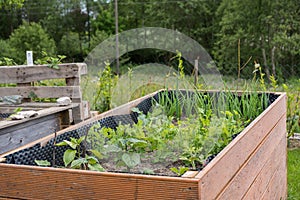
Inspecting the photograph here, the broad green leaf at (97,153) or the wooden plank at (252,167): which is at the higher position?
the broad green leaf at (97,153)

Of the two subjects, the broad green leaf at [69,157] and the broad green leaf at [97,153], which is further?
the broad green leaf at [97,153]

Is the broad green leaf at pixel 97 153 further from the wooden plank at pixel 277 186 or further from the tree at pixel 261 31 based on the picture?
the tree at pixel 261 31

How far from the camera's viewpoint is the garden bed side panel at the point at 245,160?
1389 mm

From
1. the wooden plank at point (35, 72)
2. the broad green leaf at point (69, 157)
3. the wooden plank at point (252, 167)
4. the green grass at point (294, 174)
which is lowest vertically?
the green grass at point (294, 174)

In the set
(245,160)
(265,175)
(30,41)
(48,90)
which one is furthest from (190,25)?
(245,160)

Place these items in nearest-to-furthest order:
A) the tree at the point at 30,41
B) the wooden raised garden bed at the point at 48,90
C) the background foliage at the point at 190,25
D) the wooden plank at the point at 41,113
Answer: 1. the wooden plank at the point at 41,113
2. the wooden raised garden bed at the point at 48,90
3. the background foliage at the point at 190,25
4. the tree at the point at 30,41

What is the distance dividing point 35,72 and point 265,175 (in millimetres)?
2295

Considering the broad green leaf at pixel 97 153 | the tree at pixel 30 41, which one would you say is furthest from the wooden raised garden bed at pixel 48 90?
the tree at pixel 30 41

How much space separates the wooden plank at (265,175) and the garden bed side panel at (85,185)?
27.3 inches

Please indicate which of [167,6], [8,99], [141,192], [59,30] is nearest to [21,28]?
[59,30]

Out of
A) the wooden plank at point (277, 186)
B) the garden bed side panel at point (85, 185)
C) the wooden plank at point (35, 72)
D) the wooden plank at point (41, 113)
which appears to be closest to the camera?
the garden bed side panel at point (85, 185)

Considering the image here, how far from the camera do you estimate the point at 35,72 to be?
12.3 feet

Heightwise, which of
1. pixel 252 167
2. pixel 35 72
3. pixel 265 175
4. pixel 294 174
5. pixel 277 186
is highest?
pixel 35 72

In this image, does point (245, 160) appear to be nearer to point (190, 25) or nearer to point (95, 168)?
point (95, 168)
